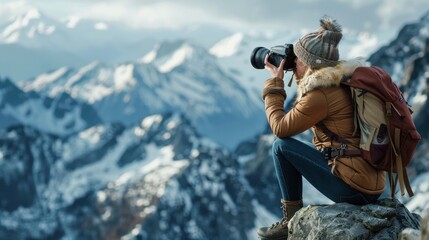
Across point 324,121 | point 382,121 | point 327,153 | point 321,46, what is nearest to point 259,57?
point 321,46

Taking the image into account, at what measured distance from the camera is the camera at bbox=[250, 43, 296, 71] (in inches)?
472

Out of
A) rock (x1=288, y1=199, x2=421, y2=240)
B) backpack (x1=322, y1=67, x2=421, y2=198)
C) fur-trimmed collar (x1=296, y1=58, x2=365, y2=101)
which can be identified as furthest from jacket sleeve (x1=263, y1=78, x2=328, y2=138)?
rock (x1=288, y1=199, x2=421, y2=240)

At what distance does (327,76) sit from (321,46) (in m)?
0.57

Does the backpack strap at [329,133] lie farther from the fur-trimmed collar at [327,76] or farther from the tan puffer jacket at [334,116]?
the fur-trimmed collar at [327,76]

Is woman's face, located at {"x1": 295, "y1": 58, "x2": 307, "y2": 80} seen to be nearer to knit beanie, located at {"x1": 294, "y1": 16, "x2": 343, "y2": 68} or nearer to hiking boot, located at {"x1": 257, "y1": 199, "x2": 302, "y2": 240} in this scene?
knit beanie, located at {"x1": 294, "y1": 16, "x2": 343, "y2": 68}

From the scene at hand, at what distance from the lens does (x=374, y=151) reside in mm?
10984

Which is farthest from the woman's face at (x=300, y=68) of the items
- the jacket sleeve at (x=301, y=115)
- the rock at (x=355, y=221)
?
the rock at (x=355, y=221)

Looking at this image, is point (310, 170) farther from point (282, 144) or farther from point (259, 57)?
point (259, 57)

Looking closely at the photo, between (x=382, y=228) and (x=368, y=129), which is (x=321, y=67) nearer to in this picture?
(x=368, y=129)

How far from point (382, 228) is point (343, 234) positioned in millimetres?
667

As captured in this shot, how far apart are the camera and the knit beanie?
54 centimetres

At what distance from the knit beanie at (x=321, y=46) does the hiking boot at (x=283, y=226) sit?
2.82m

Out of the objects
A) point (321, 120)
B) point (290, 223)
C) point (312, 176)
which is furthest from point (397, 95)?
point (290, 223)

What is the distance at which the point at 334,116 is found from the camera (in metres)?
11.3
